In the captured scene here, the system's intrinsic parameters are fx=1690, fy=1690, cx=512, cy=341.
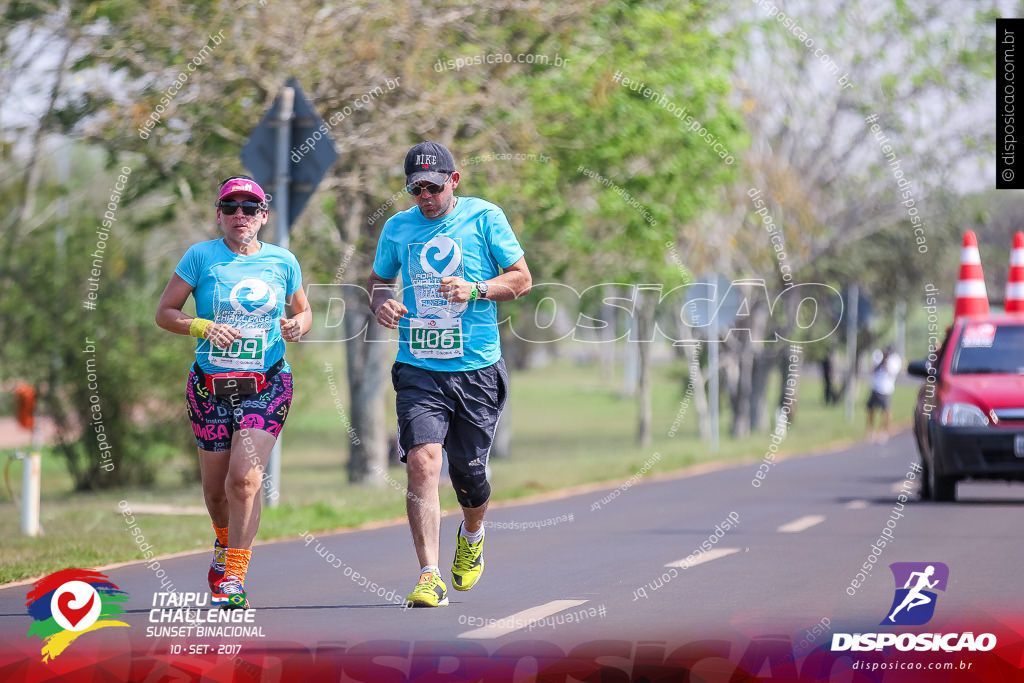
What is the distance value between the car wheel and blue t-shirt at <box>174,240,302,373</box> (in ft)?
28.9

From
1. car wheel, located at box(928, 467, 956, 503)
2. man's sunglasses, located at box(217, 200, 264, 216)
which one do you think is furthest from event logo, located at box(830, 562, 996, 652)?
car wheel, located at box(928, 467, 956, 503)

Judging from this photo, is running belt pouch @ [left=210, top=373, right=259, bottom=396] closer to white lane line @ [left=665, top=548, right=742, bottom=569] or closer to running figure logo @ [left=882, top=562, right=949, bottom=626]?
running figure logo @ [left=882, top=562, right=949, bottom=626]

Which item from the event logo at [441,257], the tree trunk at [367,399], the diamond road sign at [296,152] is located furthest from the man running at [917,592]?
the tree trunk at [367,399]

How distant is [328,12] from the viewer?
56.1 ft

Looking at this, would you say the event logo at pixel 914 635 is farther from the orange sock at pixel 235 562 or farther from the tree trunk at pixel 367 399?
the tree trunk at pixel 367 399

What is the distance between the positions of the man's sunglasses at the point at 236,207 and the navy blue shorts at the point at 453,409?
1.00 meters

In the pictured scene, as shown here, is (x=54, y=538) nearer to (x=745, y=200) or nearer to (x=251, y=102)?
(x=251, y=102)

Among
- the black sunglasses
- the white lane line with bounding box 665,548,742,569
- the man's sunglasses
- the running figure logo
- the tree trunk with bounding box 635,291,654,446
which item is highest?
the black sunglasses

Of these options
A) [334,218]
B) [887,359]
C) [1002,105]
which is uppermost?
[1002,105]

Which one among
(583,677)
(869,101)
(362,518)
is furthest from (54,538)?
(869,101)

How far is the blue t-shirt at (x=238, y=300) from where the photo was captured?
7859mm

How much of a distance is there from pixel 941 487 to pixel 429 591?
8757 millimetres

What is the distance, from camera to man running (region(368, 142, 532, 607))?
770 cm

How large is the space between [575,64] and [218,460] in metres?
13.7
